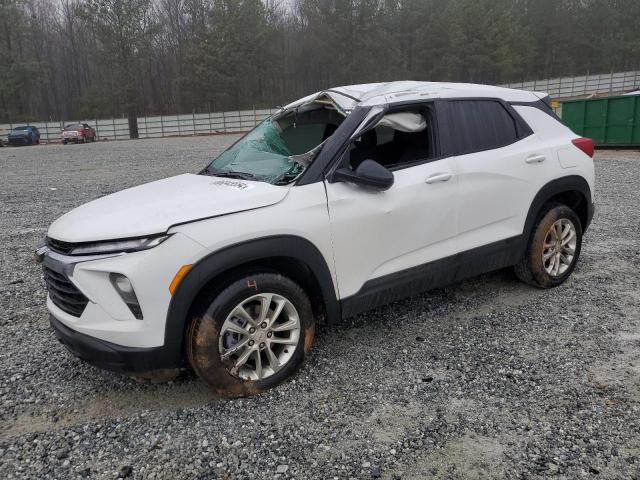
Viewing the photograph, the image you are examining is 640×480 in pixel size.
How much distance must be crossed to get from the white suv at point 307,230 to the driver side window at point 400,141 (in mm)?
12

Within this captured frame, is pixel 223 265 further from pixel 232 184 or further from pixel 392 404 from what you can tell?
pixel 392 404

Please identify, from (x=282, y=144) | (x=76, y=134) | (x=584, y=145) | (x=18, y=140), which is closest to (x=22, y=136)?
(x=18, y=140)

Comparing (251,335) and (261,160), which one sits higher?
(261,160)

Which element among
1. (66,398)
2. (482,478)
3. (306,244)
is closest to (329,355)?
(306,244)

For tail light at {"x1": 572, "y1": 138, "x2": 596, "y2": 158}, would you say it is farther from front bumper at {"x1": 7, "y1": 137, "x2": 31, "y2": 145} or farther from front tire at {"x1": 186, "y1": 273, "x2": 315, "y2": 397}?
front bumper at {"x1": 7, "y1": 137, "x2": 31, "y2": 145}

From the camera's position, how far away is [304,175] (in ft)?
10.4

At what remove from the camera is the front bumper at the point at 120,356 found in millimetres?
2678

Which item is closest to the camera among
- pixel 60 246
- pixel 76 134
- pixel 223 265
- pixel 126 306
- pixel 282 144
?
pixel 126 306

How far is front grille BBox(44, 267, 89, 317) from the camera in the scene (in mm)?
2758

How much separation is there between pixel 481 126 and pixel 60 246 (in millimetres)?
3079

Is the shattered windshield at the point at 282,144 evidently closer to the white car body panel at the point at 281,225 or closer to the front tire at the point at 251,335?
the white car body panel at the point at 281,225

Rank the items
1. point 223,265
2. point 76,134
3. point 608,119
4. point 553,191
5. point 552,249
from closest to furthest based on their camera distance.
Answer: point 223,265
point 553,191
point 552,249
point 608,119
point 76,134

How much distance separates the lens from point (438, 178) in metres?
3.55

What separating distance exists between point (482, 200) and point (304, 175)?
1.47 metres
